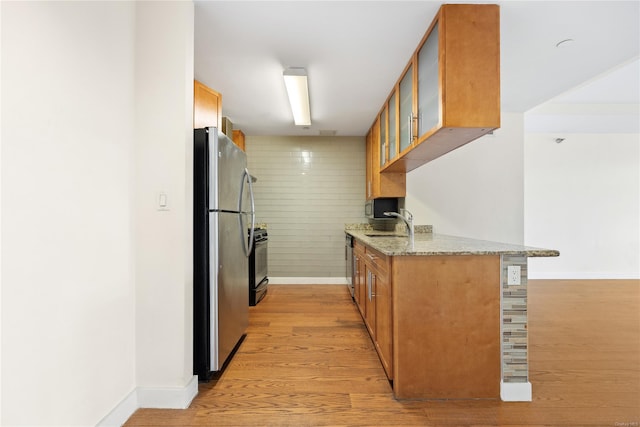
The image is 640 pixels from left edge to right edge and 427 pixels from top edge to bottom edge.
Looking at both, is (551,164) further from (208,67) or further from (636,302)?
(208,67)

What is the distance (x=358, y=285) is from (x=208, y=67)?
108 inches

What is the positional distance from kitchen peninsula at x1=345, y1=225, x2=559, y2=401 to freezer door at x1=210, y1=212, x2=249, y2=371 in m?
1.19

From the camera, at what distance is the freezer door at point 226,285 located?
2271 mm

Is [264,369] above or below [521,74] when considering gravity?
below

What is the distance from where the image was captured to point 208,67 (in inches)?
120

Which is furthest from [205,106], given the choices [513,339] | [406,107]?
[513,339]

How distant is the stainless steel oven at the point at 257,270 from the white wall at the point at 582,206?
15.2ft

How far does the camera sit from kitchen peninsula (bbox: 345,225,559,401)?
2.03 metres

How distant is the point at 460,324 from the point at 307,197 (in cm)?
390

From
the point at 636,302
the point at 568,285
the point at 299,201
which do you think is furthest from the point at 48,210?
the point at 568,285

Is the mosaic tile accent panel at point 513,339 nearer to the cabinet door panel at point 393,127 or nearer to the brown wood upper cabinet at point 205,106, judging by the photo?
the cabinet door panel at point 393,127

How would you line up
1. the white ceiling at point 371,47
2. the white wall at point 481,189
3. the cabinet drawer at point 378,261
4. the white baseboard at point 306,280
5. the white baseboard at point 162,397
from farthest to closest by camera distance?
the white baseboard at point 306,280, the white wall at point 481,189, the cabinet drawer at point 378,261, the white ceiling at point 371,47, the white baseboard at point 162,397

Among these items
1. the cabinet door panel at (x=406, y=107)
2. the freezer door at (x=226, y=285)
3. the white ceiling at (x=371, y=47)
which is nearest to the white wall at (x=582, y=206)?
the white ceiling at (x=371, y=47)

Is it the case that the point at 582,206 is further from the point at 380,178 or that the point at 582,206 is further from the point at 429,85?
the point at 429,85
